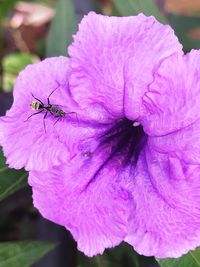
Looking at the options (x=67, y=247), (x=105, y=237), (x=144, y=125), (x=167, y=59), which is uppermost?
(x=167, y=59)

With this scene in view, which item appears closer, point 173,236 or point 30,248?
point 173,236

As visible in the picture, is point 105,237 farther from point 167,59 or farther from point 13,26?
point 13,26

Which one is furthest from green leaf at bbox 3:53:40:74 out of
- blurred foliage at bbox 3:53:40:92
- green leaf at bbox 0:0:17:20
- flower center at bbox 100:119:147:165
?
flower center at bbox 100:119:147:165

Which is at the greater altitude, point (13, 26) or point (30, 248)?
point (13, 26)

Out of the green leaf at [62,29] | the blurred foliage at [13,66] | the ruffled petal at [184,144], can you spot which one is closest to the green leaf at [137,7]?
the green leaf at [62,29]

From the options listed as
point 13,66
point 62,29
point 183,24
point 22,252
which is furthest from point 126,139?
point 13,66

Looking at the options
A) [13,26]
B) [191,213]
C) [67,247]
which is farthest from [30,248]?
[13,26]
